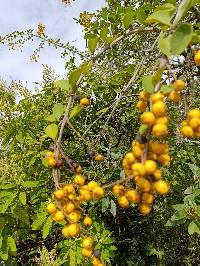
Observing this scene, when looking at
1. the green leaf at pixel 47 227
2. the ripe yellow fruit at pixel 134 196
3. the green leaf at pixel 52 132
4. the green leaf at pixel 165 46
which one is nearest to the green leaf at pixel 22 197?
the green leaf at pixel 47 227

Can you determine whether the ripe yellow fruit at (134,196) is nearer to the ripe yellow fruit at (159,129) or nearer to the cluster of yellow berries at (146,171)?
the cluster of yellow berries at (146,171)

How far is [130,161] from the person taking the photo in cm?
102

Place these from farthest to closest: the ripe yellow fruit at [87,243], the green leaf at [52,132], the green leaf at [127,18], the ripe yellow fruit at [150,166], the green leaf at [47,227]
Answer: the green leaf at [47,227] → the green leaf at [127,18] → the green leaf at [52,132] → the ripe yellow fruit at [87,243] → the ripe yellow fruit at [150,166]

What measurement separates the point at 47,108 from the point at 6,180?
56.0 inches

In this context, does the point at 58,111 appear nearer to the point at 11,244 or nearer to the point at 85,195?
the point at 85,195

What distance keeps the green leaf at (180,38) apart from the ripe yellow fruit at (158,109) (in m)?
0.17

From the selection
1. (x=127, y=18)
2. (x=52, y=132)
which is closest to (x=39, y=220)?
(x=52, y=132)

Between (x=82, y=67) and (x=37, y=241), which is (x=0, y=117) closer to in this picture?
(x=37, y=241)

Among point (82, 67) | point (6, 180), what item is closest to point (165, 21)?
point (82, 67)

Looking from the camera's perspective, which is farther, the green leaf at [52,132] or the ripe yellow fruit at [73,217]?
the green leaf at [52,132]

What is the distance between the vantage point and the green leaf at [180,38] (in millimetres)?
1066

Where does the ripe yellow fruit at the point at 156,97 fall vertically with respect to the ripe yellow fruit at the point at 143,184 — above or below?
above

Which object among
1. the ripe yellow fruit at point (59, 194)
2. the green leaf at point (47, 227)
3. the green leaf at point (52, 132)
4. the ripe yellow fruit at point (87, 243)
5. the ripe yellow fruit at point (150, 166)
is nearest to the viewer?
the ripe yellow fruit at point (150, 166)

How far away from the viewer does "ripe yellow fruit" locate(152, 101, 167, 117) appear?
0.99 m
